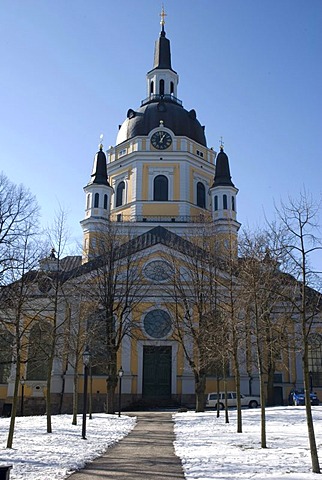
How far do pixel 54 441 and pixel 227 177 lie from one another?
122ft

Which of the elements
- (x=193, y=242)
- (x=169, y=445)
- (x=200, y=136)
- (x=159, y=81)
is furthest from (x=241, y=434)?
(x=159, y=81)

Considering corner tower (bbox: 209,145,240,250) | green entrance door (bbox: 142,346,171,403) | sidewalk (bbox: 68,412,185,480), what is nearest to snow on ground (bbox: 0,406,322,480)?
sidewalk (bbox: 68,412,185,480)

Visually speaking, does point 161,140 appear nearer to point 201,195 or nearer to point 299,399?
point 201,195

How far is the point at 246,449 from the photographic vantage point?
14.8 m

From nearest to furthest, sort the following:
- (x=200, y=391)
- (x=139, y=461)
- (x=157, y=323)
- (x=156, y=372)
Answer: (x=139, y=461) < (x=200, y=391) < (x=156, y=372) < (x=157, y=323)

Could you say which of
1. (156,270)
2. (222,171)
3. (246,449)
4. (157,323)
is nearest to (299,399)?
(157,323)

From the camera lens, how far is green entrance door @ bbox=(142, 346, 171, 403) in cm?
3872

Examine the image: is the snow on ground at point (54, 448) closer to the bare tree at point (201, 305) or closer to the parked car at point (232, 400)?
the bare tree at point (201, 305)

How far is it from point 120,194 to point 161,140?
663cm

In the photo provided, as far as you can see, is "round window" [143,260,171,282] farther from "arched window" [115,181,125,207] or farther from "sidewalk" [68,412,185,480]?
"sidewalk" [68,412,185,480]

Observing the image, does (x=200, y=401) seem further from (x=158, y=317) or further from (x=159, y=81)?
(x=159, y=81)

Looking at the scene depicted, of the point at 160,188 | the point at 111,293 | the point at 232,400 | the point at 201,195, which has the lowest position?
the point at 232,400

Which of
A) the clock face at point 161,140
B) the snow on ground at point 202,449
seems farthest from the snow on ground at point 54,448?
the clock face at point 161,140

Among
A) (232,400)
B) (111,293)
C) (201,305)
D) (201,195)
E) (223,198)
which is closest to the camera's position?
(201,305)
